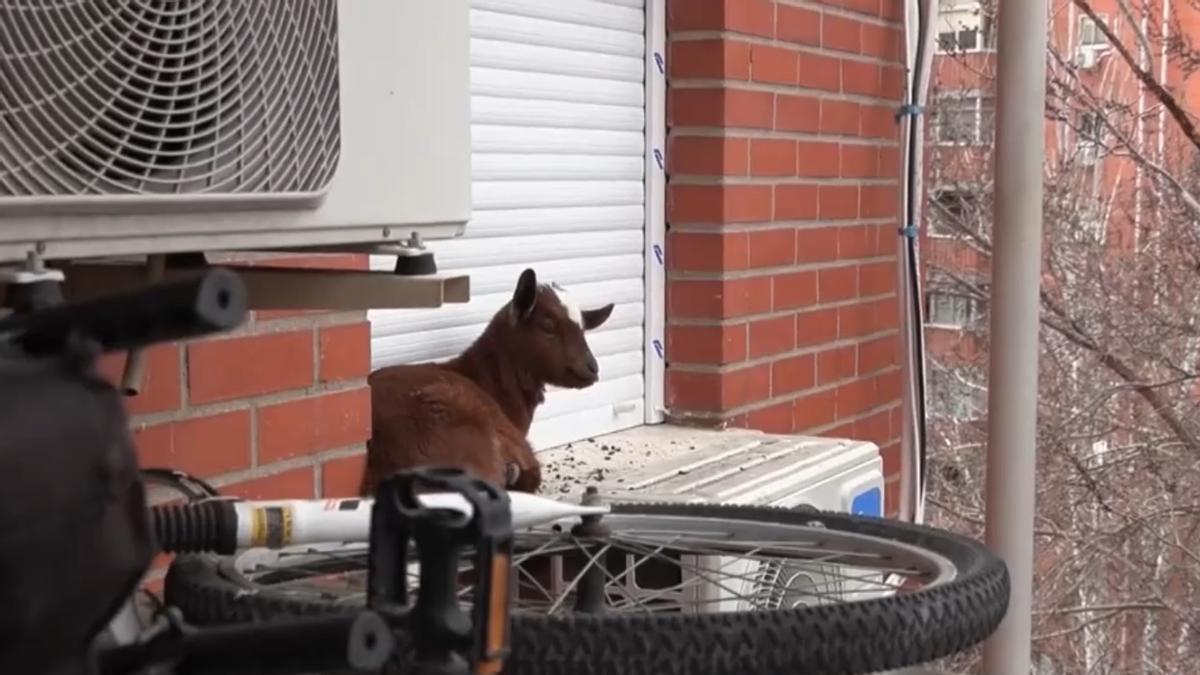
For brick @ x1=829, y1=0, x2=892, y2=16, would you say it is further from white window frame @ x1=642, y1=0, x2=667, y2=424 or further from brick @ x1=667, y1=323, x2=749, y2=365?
brick @ x1=667, y1=323, x2=749, y2=365

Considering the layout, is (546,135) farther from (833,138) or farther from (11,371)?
(11,371)

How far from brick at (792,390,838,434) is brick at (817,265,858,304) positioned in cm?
18

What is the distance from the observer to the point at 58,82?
0.72m

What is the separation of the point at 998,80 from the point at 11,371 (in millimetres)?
1803

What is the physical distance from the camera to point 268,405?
1.41 m

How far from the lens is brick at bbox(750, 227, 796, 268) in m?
2.44

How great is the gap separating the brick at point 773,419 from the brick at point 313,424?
103 cm

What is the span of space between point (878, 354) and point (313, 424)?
5.41 feet

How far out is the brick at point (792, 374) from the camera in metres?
2.52

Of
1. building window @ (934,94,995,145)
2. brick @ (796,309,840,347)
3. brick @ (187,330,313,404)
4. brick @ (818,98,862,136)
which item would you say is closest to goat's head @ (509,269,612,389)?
brick @ (187,330,313,404)

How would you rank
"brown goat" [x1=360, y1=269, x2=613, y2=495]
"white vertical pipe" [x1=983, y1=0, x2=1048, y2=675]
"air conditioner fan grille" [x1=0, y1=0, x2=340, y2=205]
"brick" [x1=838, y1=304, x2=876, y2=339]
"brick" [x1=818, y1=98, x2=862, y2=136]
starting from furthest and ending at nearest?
"brick" [x1=838, y1=304, x2=876, y2=339], "brick" [x1=818, y1=98, x2=862, y2=136], "white vertical pipe" [x1=983, y1=0, x2=1048, y2=675], "brown goat" [x1=360, y1=269, x2=613, y2=495], "air conditioner fan grille" [x1=0, y1=0, x2=340, y2=205]

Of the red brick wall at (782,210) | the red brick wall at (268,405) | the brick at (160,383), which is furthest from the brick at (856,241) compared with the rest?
the brick at (160,383)

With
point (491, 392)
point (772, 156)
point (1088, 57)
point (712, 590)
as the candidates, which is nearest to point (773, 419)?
point (772, 156)

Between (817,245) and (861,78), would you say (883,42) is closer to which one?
(861,78)
